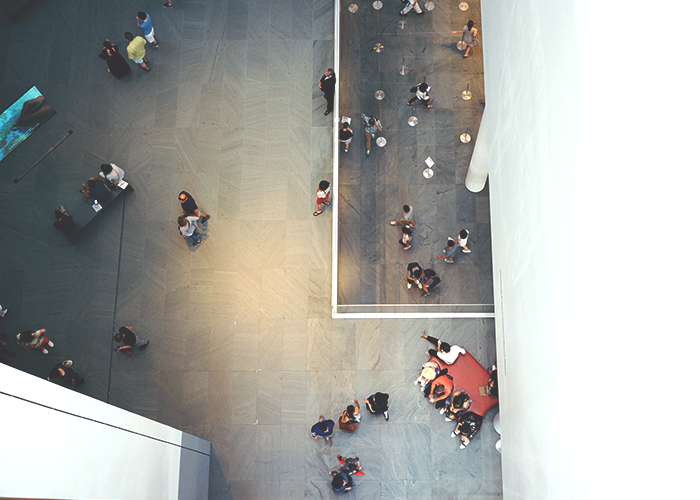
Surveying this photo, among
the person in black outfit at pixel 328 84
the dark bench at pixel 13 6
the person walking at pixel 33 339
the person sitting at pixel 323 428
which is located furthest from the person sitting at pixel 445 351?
the dark bench at pixel 13 6

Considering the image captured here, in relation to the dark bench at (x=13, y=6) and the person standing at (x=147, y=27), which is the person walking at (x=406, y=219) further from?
the dark bench at (x=13, y=6)

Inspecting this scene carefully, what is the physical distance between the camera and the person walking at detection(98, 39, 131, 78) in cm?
1138

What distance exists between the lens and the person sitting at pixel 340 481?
9531 millimetres

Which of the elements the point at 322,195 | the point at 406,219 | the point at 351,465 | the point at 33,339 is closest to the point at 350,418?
the point at 351,465

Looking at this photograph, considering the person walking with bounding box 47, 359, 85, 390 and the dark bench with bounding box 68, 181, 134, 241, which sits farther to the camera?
the dark bench with bounding box 68, 181, 134, 241

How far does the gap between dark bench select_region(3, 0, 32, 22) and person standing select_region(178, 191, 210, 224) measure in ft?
22.6

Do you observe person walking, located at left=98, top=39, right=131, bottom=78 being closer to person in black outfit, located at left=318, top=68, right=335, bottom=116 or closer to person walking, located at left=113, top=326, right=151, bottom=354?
person in black outfit, located at left=318, top=68, right=335, bottom=116

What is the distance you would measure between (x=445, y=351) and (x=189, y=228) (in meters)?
6.10

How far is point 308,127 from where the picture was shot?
468 inches

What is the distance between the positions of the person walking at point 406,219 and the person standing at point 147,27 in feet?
24.6

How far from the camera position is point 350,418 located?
9742mm

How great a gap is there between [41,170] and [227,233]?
185 inches

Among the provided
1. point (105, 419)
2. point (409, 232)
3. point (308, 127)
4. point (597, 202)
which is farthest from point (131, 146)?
point (597, 202)

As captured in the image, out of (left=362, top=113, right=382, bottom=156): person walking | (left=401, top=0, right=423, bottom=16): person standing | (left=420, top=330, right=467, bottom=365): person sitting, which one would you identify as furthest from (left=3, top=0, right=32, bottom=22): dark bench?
(left=420, top=330, right=467, bottom=365): person sitting
